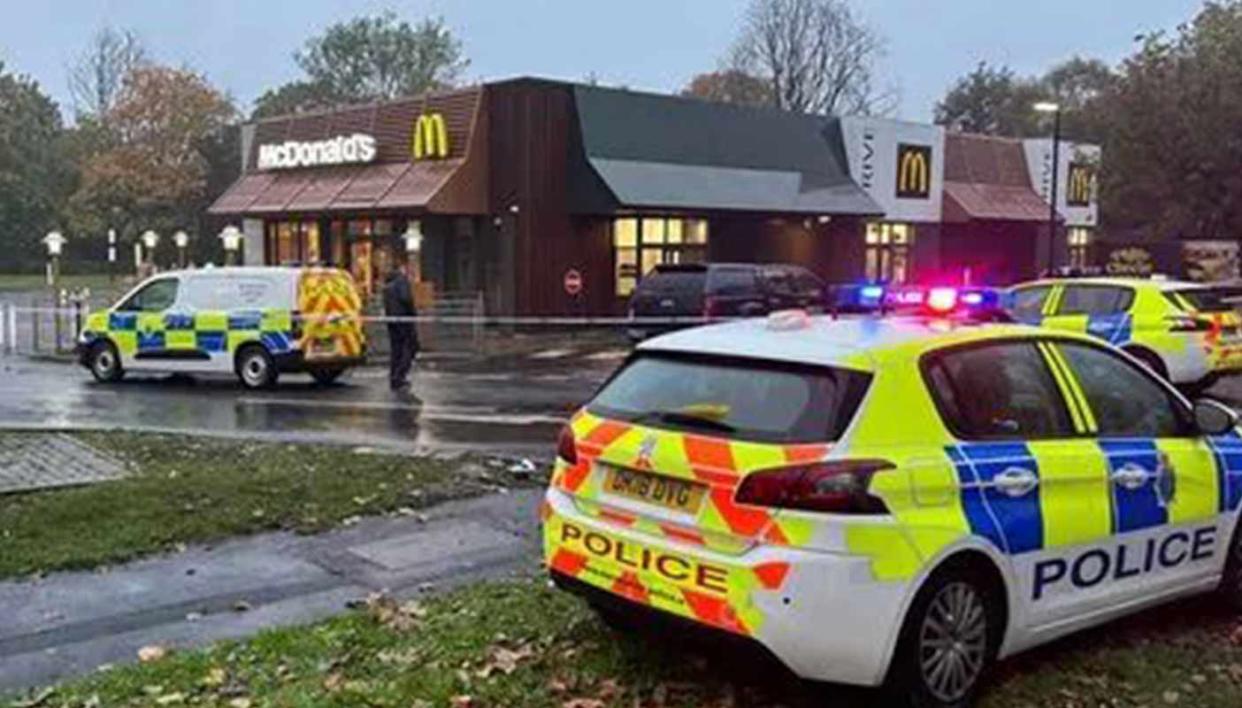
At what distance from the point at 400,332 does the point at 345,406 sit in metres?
2.96

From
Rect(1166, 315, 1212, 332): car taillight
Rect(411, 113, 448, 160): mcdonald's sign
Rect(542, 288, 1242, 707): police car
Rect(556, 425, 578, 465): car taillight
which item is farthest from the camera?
Rect(411, 113, 448, 160): mcdonald's sign

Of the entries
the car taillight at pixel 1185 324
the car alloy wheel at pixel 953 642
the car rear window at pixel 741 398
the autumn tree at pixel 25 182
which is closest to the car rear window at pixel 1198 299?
the car taillight at pixel 1185 324

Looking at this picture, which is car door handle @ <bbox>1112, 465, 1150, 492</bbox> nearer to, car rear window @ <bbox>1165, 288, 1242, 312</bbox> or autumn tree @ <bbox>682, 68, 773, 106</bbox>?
car rear window @ <bbox>1165, 288, 1242, 312</bbox>

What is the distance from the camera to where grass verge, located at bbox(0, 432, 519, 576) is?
7293mm

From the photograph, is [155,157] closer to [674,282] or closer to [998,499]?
[674,282]

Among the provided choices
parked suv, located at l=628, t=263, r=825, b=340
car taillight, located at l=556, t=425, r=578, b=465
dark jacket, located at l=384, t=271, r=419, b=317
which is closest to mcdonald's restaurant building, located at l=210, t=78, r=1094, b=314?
parked suv, located at l=628, t=263, r=825, b=340

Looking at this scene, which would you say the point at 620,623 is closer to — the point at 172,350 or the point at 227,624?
the point at 227,624

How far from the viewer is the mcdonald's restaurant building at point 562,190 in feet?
93.8

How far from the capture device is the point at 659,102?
3089cm

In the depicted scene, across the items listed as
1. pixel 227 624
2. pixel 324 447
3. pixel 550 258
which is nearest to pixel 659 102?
pixel 550 258

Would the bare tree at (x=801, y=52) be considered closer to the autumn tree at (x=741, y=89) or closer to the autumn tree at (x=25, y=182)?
the autumn tree at (x=741, y=89)

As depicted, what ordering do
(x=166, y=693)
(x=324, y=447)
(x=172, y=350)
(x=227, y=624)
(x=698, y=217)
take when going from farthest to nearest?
(x=698, y=217) < (x=172, y=350) < (x=324, y=447) < (x=227, y=624) < (x=166, y=693)

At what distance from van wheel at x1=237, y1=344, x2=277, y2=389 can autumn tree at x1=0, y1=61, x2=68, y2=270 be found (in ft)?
181

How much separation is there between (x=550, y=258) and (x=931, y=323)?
23775 millimetres
